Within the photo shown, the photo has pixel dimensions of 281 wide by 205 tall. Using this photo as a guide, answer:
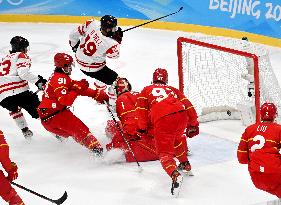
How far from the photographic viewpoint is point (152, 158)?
4.49 metres

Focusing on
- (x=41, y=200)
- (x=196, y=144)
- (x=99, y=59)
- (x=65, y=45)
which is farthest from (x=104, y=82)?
(x=65, y=45)

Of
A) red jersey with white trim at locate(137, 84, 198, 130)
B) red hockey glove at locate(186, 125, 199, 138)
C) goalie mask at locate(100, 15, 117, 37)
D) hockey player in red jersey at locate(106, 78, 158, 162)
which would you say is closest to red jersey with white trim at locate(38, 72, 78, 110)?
hockey player in red jersey at locate(106, 78, 158, 162)

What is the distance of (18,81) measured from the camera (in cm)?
487

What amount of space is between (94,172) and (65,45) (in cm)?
451

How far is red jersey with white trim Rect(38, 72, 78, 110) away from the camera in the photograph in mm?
4500

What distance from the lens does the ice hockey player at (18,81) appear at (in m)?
4.79

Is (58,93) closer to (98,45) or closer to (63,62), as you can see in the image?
(63,62)

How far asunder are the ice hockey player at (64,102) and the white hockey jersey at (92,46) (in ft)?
2.59

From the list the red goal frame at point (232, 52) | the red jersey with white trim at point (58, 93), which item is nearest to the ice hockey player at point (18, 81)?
the red jersey with white trim at point (58, 93)

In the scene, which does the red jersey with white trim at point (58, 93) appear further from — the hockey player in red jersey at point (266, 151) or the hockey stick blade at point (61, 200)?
the hockey player in red jersey at point (266, 151)

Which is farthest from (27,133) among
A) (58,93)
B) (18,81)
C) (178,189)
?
(178,189)

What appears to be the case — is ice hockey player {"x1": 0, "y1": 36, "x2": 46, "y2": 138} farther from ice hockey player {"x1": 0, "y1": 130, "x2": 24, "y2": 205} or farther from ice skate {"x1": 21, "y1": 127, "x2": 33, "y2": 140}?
ice hockey player {"x1": 0, "y1": 130, "x2": 24, "y2": 205}

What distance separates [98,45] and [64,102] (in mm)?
1039

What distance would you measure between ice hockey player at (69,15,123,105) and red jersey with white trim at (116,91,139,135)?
31.6 inches
